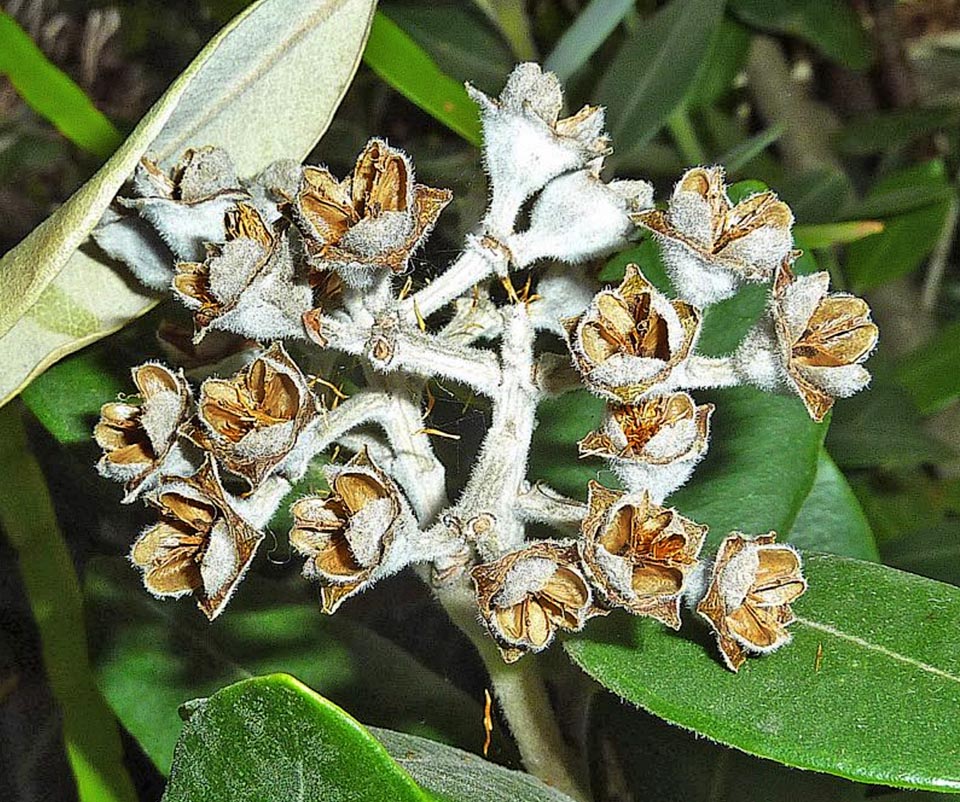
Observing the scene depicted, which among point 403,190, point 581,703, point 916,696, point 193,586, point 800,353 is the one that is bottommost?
Answer: point 581,703

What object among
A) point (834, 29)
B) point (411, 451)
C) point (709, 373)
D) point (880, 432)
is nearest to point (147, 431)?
point (411, 451)

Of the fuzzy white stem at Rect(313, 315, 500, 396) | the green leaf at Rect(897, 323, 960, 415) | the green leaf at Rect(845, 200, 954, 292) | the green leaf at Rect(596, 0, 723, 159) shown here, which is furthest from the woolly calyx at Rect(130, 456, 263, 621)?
the green leaf at Rect(845, 200, 954, 292)

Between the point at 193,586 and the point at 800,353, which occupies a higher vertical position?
the point at 193,586

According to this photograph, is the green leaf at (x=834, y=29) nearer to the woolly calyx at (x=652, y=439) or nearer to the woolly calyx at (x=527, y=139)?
the woolly calyx at (x=527, y=139)

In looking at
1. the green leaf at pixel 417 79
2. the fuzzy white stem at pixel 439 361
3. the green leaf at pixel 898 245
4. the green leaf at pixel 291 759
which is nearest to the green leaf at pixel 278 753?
the green leaf at pixel 291 759

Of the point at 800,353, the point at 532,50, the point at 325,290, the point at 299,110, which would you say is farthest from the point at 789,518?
the point at 532,50

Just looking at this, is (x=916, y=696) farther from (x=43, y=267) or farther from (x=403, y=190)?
(x=43, y=267)

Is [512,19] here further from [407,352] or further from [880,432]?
[407,352]
